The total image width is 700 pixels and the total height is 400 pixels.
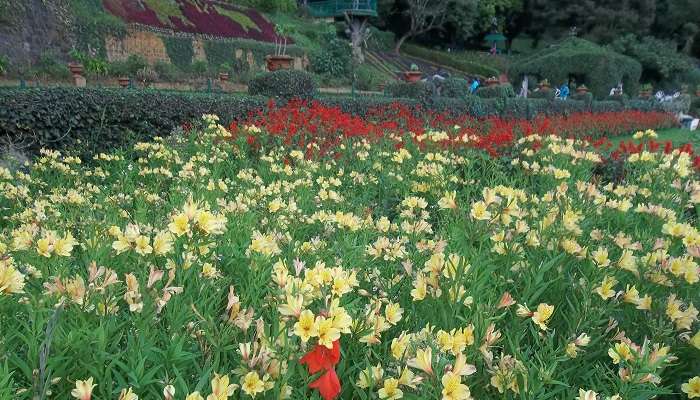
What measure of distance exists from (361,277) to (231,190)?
7.89 ft

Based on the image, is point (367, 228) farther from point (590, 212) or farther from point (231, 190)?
point (231, 190)

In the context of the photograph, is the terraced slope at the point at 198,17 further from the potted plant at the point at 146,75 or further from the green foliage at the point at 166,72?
the potted plant at the point at 146,75

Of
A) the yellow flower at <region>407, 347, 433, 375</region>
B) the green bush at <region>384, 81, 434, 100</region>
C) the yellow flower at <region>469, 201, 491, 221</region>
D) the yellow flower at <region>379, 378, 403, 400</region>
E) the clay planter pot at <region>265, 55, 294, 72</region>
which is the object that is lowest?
the green bush at <region>384, 81, 434, 100</region>

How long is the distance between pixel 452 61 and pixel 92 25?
1112 inches

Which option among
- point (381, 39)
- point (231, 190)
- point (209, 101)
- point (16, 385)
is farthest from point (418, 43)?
point (16, 385)

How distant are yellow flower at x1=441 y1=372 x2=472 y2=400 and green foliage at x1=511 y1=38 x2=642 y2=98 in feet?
→ 93.5

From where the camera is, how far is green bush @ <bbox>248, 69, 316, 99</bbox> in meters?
10.3

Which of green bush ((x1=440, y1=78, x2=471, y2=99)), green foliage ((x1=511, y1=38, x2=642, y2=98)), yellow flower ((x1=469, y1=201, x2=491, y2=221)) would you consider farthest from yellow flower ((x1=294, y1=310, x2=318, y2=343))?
green foliage ((x1=511, y1=38, x2=642, y2=98))

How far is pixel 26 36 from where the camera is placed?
1866cm

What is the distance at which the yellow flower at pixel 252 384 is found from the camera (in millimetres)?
1068

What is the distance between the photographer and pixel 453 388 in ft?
3.51

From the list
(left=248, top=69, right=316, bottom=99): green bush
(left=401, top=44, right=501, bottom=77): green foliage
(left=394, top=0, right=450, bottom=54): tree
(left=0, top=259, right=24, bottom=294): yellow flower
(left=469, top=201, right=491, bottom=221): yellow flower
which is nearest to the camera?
(left=0, top=259, right=24, bottom=294): yellow flower

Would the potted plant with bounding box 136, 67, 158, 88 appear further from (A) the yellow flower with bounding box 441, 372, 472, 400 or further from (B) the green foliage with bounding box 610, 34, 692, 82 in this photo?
(B) the green foliage with bounding box 610, 34, 692, 82

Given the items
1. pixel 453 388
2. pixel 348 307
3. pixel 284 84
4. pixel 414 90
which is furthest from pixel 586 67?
pixel 453 388
